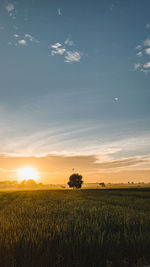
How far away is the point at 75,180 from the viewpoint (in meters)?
108

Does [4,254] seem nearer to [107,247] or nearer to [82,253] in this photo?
[82,253]

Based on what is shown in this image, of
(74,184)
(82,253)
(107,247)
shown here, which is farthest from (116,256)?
(74,184)

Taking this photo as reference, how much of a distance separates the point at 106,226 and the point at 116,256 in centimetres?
231

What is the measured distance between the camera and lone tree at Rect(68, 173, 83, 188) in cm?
10744

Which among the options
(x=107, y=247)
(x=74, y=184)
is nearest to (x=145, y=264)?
(x=107, y=247)

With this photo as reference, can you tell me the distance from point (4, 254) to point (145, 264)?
2.94 metres

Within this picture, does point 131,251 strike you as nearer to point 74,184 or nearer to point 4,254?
point 4,254

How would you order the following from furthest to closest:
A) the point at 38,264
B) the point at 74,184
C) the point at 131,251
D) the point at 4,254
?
the point at 74,184, the point at 131,251, the point at 4,254, the point at 38,264

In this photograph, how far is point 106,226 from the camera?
19.8 feet

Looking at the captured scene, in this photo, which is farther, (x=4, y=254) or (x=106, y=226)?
(x=106, y=226)

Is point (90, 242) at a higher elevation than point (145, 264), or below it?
higher

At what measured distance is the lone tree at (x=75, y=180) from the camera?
352 ft

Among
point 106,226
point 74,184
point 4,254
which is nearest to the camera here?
point 4,254

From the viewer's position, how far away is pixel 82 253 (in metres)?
3.80
